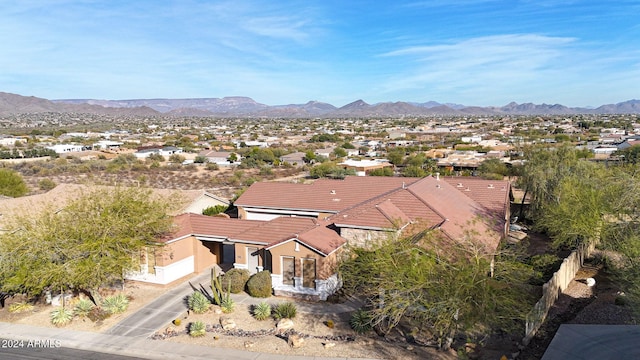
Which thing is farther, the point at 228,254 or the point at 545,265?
the point at 228,254

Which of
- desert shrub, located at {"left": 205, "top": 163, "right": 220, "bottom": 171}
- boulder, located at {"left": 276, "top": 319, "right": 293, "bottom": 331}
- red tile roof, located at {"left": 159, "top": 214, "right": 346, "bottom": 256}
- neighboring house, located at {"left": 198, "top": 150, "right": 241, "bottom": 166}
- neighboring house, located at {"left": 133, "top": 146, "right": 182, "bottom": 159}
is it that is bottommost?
boulder, located at {"left": 276, "top": 319, "right": 293, "bottom": 331}

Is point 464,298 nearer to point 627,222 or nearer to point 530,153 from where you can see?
point 627,222

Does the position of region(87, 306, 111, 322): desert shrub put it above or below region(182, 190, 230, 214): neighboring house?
below

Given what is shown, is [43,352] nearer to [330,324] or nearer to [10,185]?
[330,324]

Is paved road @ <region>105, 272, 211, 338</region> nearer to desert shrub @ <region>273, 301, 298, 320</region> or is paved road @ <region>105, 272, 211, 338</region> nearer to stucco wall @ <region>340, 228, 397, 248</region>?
desert shrub @ <region>273, 301, 298, 320</region>

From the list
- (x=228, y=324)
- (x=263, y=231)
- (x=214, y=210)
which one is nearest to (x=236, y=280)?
(x=263, y=231)

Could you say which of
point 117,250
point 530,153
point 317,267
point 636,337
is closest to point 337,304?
point 317,267

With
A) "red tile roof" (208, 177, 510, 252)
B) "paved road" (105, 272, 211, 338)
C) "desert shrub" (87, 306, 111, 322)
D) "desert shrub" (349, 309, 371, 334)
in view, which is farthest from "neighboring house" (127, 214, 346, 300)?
"desert shrub" (87, 306, 111, 322)
